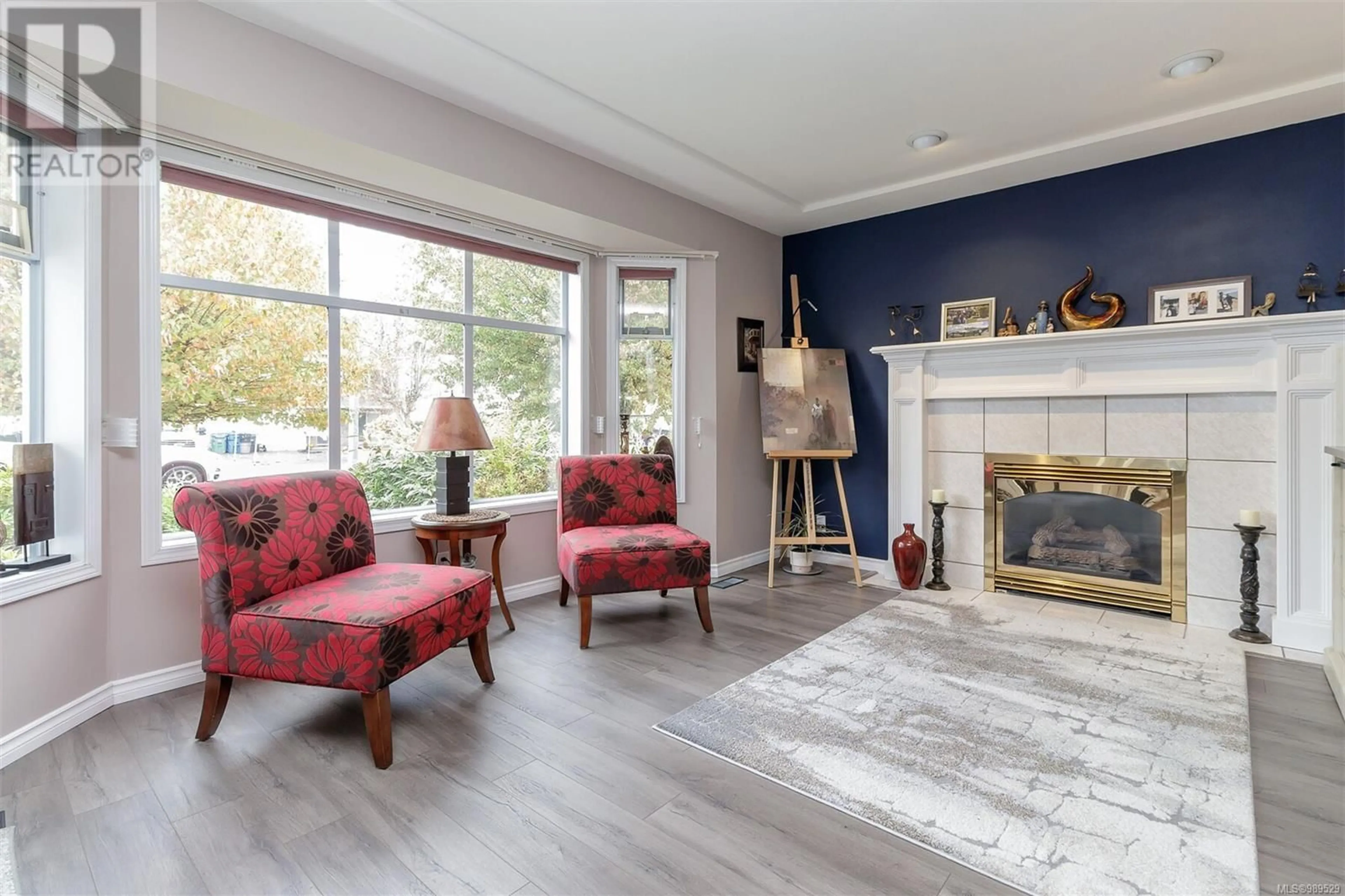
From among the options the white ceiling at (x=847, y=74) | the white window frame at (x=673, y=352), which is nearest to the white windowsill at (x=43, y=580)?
the white ceiling at (x=847, y=74)

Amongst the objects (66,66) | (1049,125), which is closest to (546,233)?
(66,66)

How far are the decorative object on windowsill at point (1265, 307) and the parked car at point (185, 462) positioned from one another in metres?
5.14

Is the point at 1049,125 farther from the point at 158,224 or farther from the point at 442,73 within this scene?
the point at 158,224

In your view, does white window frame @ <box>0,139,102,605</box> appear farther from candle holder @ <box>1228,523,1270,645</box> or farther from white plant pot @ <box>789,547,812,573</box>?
candle holder @ <box>1228,523,1270,645</box>

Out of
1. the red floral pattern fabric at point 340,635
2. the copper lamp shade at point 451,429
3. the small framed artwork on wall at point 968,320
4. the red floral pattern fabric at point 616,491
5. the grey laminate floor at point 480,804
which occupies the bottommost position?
the grey laminate floor at point 480,804

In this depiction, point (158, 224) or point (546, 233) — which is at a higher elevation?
point (546, 233)

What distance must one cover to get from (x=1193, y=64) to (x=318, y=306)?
4.19m

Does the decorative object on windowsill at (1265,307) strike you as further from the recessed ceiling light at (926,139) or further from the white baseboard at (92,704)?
the white baseboard at (92,704)

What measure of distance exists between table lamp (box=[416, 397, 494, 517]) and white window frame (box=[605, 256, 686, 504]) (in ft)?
3.99

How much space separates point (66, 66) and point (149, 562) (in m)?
1.82

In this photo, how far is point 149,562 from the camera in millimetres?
2508

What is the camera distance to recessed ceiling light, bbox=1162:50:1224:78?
261 centimetres

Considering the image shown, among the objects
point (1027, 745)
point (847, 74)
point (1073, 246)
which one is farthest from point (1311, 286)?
point (1027, 745)

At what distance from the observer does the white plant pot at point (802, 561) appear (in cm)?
454
